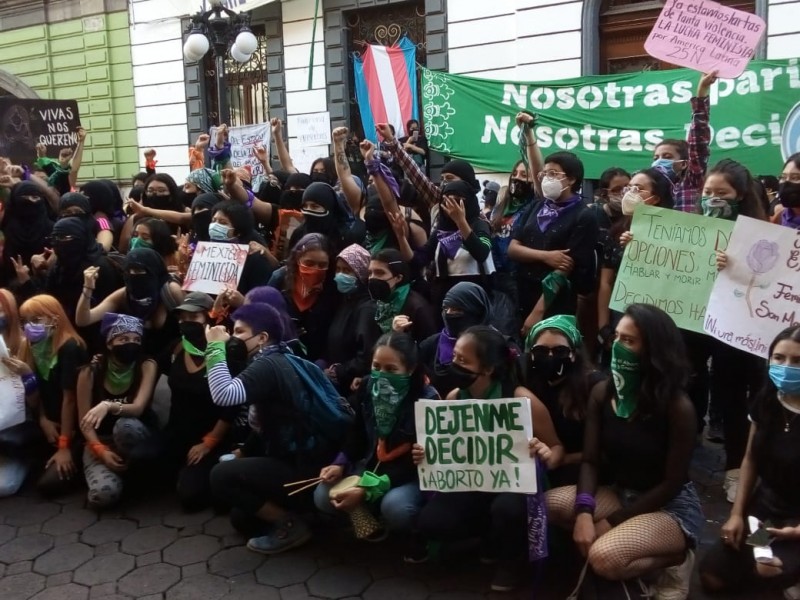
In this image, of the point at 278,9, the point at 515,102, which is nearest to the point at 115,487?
the point at 515,102

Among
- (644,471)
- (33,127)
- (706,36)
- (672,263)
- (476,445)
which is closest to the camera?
(644,471)

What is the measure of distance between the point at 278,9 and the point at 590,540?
12.5 m

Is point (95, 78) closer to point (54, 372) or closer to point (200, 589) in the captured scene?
point (54, 372)

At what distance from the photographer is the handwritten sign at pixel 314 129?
13180 millimetres

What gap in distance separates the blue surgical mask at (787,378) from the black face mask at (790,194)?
4.05ft

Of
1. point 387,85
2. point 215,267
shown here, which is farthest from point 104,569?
point 387,85

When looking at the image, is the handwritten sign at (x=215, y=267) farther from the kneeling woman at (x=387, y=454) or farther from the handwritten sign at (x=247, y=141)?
the handwritten sign at (x=247, y=141)

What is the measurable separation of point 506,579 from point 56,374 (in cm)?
314

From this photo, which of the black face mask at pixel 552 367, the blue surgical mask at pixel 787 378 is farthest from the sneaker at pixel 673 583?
the black face mask at pixel 552 367

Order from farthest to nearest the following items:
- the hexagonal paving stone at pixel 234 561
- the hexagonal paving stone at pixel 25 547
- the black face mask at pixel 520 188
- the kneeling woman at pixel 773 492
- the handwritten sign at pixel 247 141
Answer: the handwritten sign at pixel 247 141
the black face mask at pixel 520 188
the hexagonal paving stone at pixel 25 547
the hexagonal paving stone at pixel 234 561
the kneeling woman at pixel 773 492

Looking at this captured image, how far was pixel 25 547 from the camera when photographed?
4328 mm

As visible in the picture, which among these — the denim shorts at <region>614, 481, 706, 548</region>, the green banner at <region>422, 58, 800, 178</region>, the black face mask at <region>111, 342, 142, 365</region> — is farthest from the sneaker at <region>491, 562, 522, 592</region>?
the green banner at <region>422, 58, 800, 178</region>

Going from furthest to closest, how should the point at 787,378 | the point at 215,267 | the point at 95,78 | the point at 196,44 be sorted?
the point at 95,78 → the point at 196,44 → the point at 215,267 → the point at 787,378

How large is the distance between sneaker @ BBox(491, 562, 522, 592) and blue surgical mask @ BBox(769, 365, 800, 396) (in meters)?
1.39
